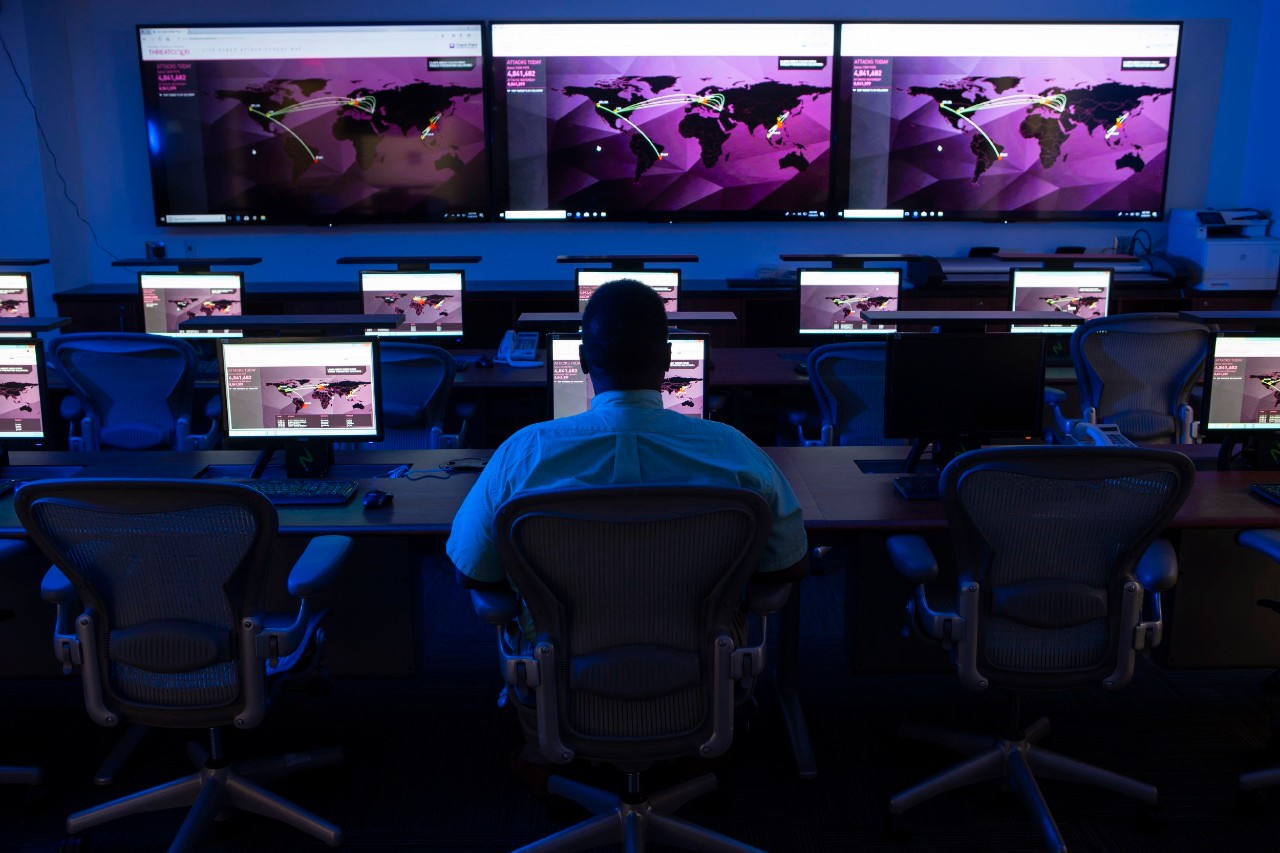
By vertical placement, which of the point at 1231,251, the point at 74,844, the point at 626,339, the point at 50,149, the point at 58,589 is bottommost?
the point at 74,844

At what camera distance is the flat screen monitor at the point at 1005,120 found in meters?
6.59

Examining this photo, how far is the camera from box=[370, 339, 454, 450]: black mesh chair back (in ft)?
13.4

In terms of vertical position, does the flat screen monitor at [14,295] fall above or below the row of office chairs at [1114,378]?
above

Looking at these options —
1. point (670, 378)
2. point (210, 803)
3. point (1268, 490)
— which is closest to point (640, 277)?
point (670, 378)

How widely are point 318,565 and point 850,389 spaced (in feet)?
7.85

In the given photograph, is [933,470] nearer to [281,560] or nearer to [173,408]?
[281,560]

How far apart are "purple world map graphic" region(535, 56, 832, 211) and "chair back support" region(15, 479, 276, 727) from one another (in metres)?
4.98

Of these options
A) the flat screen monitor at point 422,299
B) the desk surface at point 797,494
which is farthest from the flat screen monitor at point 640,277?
the desk surface at point 797,494

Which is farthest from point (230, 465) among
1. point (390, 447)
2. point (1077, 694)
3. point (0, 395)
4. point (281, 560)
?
point (1077, 694)

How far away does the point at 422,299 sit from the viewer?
538 cm

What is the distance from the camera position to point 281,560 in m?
3.10

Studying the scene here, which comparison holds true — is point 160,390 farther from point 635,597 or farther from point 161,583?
point 635,597

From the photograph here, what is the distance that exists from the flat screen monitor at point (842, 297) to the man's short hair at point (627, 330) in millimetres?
3322

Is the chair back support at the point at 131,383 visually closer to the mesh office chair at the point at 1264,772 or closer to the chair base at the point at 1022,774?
the chair base at the point at 1022,774
